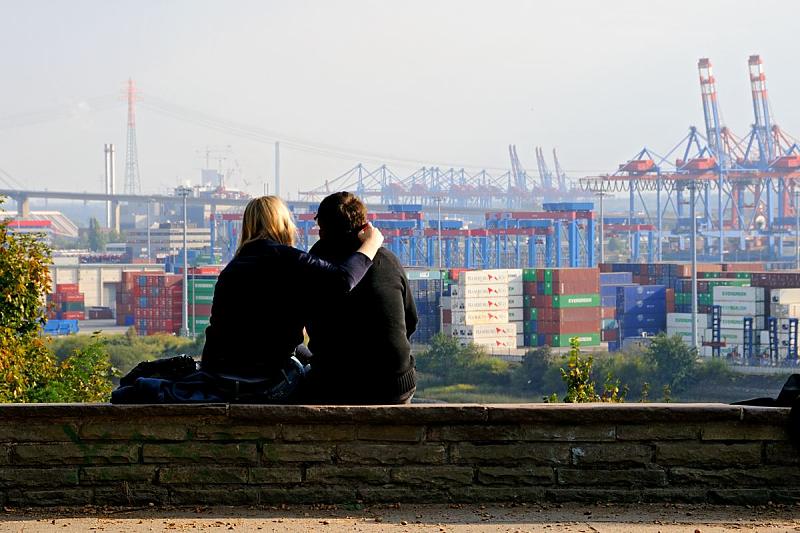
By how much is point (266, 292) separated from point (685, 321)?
160 ft

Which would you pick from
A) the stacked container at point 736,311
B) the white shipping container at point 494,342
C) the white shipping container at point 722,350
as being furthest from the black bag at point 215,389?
the white shipping container at point 722,350

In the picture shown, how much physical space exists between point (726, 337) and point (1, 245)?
141 ft

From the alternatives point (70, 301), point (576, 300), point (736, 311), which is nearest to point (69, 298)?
point (70, 301)

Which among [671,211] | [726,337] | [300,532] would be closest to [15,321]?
[300,532]

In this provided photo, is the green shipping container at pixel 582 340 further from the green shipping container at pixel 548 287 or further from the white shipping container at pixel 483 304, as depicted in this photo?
the white shipping container at pixel 483 304

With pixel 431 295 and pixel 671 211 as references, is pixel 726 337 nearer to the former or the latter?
pixel 431 295

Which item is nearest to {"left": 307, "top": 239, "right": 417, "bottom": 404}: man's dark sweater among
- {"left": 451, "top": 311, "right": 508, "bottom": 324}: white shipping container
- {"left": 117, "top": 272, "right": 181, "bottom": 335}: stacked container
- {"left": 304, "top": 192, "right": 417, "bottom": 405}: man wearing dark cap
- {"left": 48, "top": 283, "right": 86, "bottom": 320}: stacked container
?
{"left": 304, "top": 192, "right": 417, "bottom": 405}: man wearing dark cap

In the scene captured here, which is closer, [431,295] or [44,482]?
[44,482]

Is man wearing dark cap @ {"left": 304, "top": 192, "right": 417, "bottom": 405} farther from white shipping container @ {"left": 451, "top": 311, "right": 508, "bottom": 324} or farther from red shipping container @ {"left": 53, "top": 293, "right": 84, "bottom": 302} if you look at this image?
red shipping container @ {"left": 53, "top": 293, "right": 84, "bottom": 302}

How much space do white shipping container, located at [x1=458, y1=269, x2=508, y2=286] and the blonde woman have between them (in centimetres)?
4554

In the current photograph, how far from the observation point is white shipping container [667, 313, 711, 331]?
163ft

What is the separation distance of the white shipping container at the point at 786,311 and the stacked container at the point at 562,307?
6577 mm

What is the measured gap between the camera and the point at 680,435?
320 cm

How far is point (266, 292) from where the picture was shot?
318 centimetres
